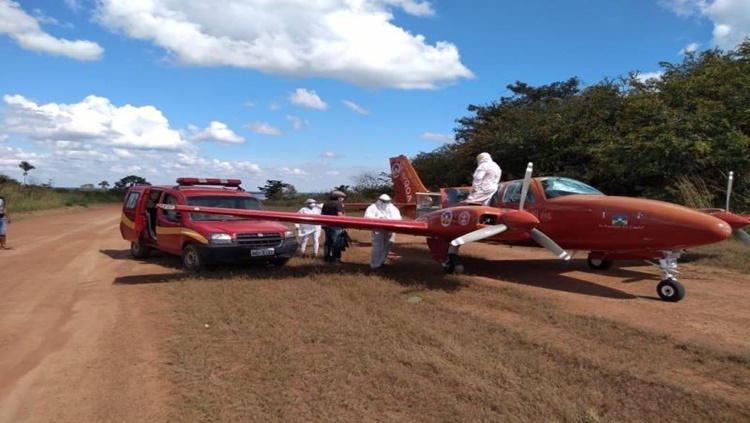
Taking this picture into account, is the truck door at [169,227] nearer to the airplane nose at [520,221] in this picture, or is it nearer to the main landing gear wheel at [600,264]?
the airplane nose at [520,221]

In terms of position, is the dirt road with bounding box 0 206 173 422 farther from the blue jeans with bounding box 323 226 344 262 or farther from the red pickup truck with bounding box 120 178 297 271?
the blue jeans with bounding box 323 226 344 262

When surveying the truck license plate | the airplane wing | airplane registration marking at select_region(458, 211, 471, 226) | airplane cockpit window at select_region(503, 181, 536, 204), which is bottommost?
the truck license plate

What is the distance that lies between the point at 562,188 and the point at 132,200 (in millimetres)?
11218

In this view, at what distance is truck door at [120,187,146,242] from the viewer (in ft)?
43.9

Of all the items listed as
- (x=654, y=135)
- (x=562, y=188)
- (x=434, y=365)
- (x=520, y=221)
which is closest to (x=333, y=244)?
(x=520, y=221)

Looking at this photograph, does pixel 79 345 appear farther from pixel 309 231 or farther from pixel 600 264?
pixel 600 264

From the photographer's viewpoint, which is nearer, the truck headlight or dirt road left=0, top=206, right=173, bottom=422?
dirt road left=0, top=206, right=173, bottom=422

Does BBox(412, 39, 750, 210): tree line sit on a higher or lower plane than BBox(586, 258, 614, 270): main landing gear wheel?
higher

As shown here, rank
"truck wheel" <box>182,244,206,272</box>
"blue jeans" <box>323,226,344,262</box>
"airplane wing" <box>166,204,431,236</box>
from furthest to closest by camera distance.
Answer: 1. "blue jeans" <box>323,226,344,262</box>
2. "truck wheel" <box>182,244,206,272</box>
3. "airplane wing" <box>166,204,431,236</box>

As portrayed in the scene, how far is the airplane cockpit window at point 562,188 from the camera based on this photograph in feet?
33.1

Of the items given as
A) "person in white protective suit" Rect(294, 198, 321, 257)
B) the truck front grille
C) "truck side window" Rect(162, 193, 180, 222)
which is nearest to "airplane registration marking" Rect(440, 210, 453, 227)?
the truck front grille

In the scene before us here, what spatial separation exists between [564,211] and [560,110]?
51.7ft

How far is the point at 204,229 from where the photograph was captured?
10875 millimetres

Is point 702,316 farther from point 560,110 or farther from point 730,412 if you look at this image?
point 560,110
